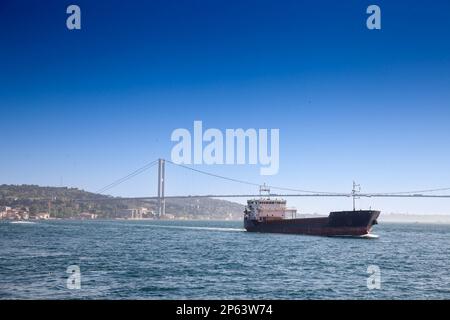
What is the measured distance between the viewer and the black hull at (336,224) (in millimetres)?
62125

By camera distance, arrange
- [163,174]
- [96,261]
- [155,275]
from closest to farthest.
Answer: [155,275]
[96,261]
[163,174]

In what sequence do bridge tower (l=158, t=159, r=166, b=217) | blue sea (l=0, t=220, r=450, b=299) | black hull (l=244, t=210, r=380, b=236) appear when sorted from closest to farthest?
1. blue sea (l=0, t=220, r=450, b=299)
2. black hull (l=244, t=210, r=380, b=236)
3. bridge tower (l=158, t=159, r=166, b=217)

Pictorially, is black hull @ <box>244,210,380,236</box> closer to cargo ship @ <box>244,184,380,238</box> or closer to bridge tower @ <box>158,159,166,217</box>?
cargo ship @ <box>244,184,380,238</box>

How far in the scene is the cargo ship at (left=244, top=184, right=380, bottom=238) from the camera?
62.7m

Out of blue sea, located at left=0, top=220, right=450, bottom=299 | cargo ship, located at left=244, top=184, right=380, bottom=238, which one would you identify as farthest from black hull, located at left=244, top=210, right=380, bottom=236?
blue sea, located at left=0, top=220, right=450, bottom=299

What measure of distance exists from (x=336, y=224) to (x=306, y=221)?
691 centimetres

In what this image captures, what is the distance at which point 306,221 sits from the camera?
232 ft

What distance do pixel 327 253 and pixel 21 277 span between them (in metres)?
25.8

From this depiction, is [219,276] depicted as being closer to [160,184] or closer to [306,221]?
[306,221]

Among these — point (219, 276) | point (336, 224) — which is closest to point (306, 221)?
point (336, 224)
